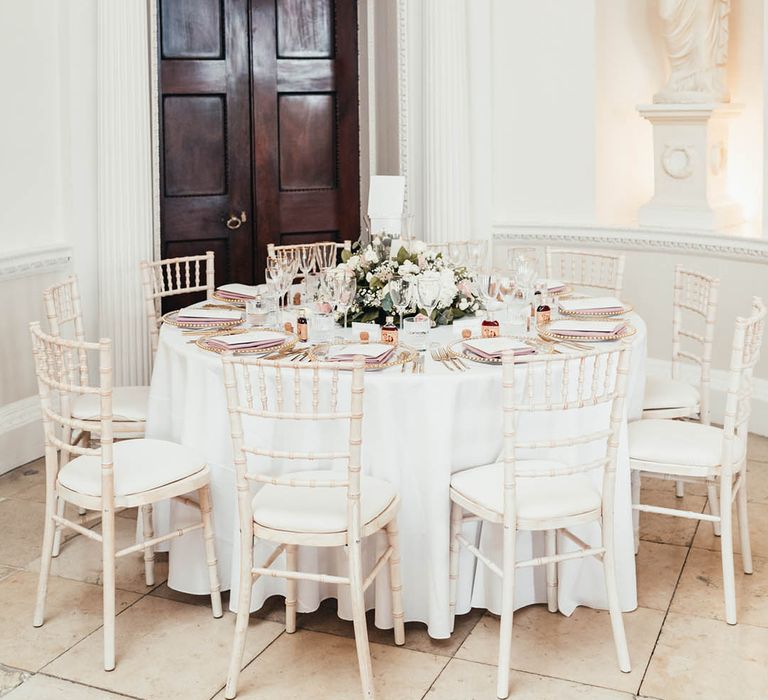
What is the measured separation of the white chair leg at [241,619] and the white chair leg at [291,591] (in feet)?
0.92

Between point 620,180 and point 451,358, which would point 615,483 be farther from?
point 620,180

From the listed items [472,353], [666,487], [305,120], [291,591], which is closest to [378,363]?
[472,353]

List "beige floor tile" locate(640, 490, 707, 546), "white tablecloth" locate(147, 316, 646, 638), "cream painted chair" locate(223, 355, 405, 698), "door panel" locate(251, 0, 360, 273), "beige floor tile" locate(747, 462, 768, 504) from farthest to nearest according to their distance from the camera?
"door panel" locate(251, 0, 360, 273)
"beige floor tile" locate(747, 462, 768, 504)
"beige floor tile" locate(640, 490, 707, 546)
"white tablecloth" locate(147, 316, 646, 638)
"cream painted chair" locate(223, 355, 405, 698)

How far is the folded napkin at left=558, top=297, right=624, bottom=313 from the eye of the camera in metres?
4.08

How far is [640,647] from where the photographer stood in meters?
3.23

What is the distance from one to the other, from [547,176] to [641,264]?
800 mm

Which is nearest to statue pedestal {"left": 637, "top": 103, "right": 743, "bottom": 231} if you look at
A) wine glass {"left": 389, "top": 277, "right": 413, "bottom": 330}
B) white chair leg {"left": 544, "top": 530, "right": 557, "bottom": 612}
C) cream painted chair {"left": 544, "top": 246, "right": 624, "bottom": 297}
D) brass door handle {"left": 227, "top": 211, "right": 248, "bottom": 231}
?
cream painted chair {"left": 544, "top": 246, "right": 624, "bottom": 297}

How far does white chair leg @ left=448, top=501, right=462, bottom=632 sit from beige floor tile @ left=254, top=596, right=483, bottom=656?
0.23ft

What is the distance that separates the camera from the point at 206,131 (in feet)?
19.5

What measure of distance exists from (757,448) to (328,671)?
290 cm

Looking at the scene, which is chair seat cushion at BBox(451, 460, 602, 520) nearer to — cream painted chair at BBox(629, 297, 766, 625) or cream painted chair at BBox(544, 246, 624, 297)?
cream painted chair at BBox(629, 297, 766, 625)

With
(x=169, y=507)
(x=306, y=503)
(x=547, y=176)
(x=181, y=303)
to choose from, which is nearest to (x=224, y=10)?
(x=181, y=303)

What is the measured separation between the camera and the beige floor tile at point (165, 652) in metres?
3.05

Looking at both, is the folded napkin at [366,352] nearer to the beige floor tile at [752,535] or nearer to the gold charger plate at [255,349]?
the gold charger plate at [255,349]
